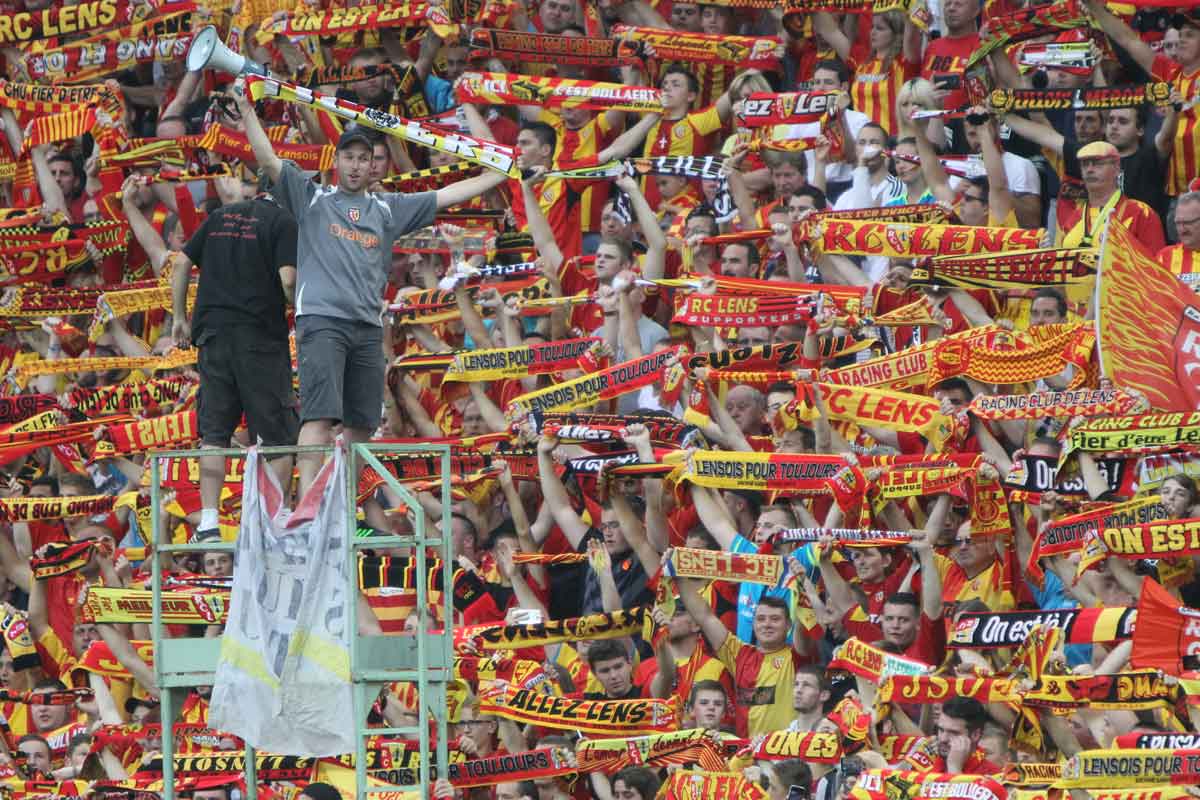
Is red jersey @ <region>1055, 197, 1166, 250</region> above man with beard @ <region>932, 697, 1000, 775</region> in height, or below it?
above

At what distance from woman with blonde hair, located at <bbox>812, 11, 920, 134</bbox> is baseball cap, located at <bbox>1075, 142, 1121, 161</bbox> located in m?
2.02

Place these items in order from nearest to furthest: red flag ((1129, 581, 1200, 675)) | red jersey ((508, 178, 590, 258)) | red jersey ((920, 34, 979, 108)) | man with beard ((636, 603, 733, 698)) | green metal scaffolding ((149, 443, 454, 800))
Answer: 1. green metal scaffolding ((149, 443, 454, 800))
2. red flag ((1129, 581, 1200, 675))
3. man with beard ((636, 603, 733, 698))
4. red jersey ((920, 34, 979, 108))
5. red jersey ((508, 178, 590, 258))

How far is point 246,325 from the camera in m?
10.6

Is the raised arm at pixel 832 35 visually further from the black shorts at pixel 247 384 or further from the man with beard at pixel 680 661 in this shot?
the black shorts at pixel 247 384

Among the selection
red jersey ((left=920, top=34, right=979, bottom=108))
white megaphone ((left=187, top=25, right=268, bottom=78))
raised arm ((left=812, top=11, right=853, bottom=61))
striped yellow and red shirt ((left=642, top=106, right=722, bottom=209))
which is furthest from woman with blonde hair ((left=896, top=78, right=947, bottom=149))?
white megaphone ((left=187, top=25, right=268, bottom=78))

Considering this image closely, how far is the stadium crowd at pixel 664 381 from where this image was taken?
10.7 metres

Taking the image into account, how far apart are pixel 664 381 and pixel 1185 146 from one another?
2982 millimetres

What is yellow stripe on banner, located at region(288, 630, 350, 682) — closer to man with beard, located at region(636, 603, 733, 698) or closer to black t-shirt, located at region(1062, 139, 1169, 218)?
man with beard, located at region(636, 603, 733, 698)

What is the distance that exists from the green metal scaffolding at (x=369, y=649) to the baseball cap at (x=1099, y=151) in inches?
187

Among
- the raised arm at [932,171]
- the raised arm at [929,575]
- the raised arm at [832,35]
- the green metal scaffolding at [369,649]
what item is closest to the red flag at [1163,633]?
the raised arm at [929,575]

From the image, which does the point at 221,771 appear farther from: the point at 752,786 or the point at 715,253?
the point at 715,253

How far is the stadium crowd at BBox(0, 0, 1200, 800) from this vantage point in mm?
10688

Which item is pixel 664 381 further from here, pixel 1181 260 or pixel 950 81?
pixel 1181 260

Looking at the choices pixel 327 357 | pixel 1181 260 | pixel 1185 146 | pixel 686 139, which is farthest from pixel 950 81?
→ pixel 327 357
